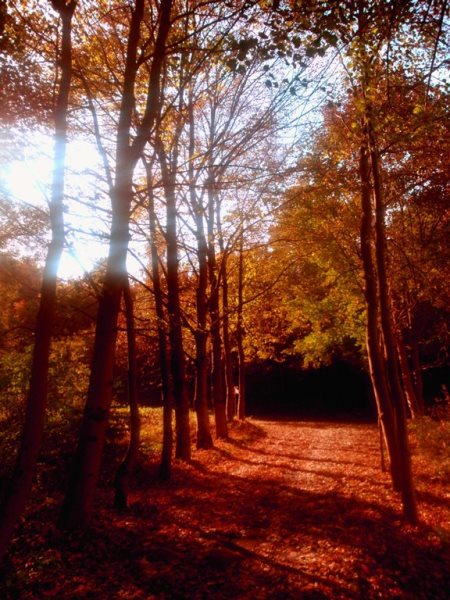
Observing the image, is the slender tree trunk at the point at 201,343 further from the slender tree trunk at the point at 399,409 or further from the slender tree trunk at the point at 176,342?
the slender tree trunk at the point at 399,409

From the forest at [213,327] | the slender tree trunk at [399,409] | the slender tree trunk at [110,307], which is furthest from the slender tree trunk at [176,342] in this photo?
the slender tree trunk at [399,409]

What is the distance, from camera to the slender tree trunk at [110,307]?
21.5ft

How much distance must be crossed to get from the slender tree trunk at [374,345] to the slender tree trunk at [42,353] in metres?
5.99

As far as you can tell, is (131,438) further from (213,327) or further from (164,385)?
(213,327)

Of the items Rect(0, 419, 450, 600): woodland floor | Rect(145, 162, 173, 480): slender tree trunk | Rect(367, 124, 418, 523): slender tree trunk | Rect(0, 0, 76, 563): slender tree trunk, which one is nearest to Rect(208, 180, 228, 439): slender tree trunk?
Rect(145, 162, 173, 480): slender tree trunk

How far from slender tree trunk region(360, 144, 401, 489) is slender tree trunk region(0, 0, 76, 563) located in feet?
19.6

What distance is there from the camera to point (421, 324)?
22.2 m

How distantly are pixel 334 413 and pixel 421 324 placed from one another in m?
13.1

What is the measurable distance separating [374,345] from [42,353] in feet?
22.4

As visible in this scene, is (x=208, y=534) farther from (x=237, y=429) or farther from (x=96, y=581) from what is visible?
(x=237, y=429)

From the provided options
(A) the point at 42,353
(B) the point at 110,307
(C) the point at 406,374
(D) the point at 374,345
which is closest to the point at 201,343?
(D) the point at 374,345

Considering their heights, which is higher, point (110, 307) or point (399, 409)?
point (110, 307)

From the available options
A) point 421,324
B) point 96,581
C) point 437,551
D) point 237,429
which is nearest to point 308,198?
point 437,551

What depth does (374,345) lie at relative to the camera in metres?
9.15
